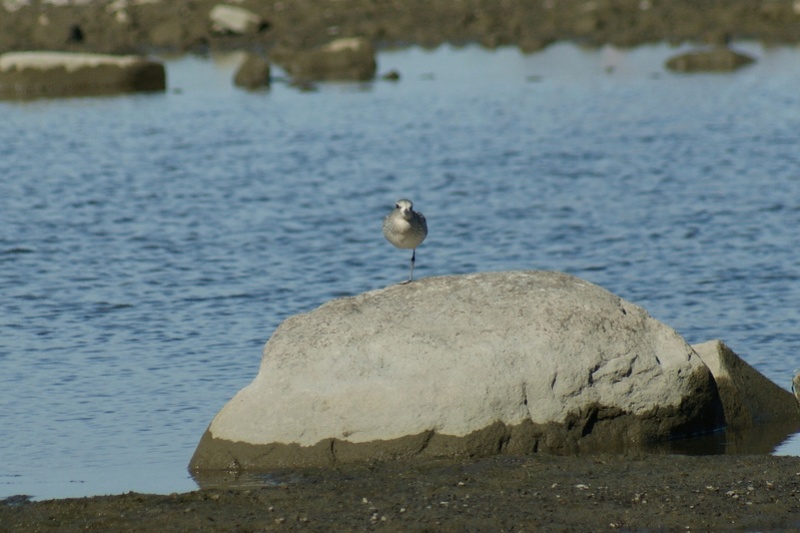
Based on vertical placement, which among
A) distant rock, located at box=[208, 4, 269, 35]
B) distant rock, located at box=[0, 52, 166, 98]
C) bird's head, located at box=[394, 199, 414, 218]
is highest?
distant rock, located at box=[208, 4, 269, 35]

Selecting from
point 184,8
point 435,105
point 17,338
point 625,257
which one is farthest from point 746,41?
point 17,338

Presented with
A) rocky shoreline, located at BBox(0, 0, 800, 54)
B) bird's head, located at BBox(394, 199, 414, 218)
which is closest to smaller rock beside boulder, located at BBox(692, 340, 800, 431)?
bird's head, located at BBox(394, 199, 414, 218)

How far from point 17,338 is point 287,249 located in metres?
6.32

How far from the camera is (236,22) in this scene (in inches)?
2168

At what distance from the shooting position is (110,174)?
30312 mm

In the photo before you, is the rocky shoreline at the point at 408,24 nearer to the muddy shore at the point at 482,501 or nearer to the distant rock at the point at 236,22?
the distant rock at the point at 236,22

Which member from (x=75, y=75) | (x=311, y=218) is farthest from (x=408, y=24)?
(x=311, y=218)

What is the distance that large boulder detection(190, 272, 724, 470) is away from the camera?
11.7 meters

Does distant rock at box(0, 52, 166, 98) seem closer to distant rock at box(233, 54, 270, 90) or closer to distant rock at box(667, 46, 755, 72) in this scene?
distant rock at box(233, 54, 270, 90)

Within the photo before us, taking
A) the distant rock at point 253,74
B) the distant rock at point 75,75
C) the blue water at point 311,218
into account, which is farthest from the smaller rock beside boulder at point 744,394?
the distant rock at point 75,75

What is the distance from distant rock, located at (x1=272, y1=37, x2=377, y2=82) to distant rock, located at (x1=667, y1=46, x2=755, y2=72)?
1016cm

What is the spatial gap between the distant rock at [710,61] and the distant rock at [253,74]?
43.9 ft

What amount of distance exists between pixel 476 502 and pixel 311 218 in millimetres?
15222

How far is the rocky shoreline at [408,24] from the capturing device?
52.4 metres
